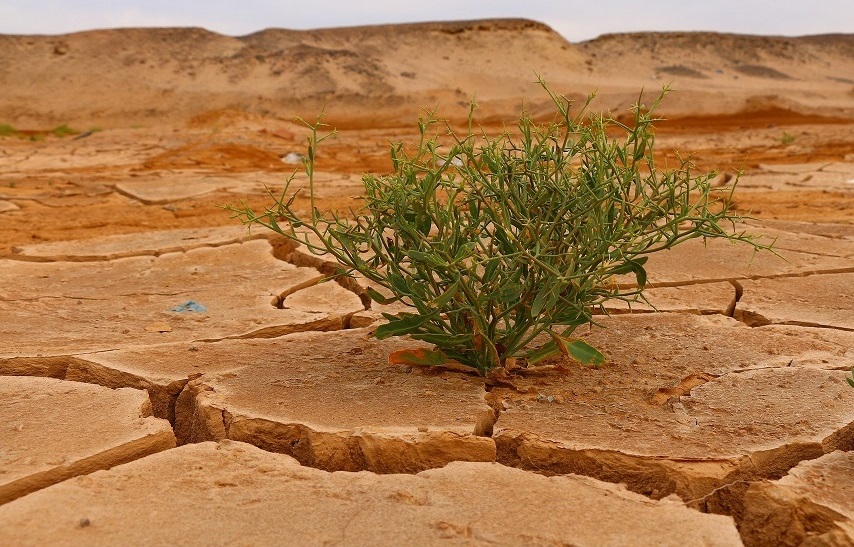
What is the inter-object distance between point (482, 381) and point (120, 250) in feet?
7.10

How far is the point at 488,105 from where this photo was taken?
14.0m

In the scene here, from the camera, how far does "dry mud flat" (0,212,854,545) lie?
150 cm

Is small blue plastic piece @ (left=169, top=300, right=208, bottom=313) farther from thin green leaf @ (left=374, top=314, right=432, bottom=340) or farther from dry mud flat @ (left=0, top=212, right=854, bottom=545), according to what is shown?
thin green leaf @ (left=374, top=314, right=432, bottom=340)

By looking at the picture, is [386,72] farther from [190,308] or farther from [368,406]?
[368,406]

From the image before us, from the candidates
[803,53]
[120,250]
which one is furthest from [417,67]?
[120,250]

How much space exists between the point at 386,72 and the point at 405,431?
14.4m

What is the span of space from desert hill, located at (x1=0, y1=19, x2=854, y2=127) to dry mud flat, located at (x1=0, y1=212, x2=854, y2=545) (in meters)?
10.7

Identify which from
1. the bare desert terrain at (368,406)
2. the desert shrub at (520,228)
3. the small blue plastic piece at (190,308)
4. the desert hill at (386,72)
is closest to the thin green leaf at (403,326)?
the desert shrub at (520,228)

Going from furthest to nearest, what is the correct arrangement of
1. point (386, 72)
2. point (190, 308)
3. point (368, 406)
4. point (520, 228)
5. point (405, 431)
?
point (386, 72), point (190, 308), point (520, 228), point (368, 406), point (405, 431)

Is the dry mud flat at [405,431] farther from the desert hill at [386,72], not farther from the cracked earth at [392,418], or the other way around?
the desert hill at [386,72]

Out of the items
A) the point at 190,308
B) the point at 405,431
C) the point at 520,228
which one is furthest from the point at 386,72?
the point at 405,431

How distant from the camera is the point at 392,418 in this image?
1.88 metres

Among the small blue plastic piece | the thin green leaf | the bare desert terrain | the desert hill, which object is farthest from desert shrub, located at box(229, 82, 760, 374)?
the desert hill

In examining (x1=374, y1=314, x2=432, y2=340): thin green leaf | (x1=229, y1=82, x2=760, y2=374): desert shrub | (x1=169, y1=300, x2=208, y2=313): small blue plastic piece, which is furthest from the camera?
(x1=169, y1=300, x2=208, y2=313): small blue plastic piece
